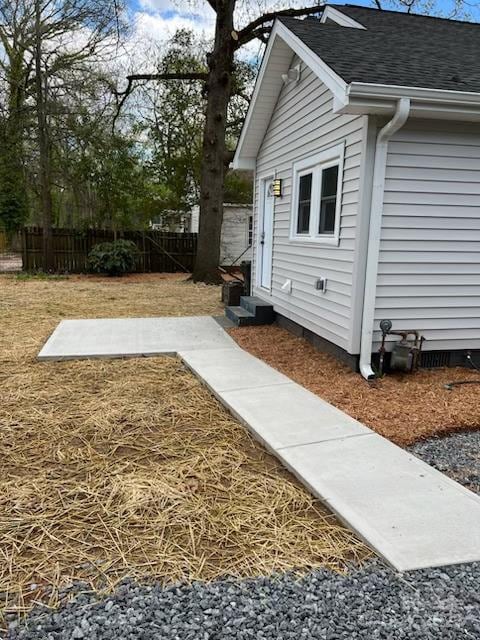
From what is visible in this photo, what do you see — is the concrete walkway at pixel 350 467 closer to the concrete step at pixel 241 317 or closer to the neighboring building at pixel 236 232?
the concrete step at pixel 241 317

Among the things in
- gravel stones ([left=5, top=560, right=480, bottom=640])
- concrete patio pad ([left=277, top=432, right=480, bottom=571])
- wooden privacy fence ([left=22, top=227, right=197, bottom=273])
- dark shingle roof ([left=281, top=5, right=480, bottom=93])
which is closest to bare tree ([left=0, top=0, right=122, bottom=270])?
wooden privacy fence ([left=22, top=227, right=197, bottom=273])

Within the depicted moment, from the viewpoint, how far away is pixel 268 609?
163 cm

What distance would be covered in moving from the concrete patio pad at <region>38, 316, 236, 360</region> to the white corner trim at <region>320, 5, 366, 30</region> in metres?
4.35

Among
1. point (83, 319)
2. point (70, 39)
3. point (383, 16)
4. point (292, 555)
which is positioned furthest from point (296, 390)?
point (70, 39)

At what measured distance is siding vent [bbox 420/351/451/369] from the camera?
4531 millimetres

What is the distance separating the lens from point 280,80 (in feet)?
20.6

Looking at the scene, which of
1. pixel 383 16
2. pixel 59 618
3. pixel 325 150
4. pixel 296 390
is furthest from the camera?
pixel 383 16

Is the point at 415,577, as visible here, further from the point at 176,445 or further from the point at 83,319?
the point at 83,319

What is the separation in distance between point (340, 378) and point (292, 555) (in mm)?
2501

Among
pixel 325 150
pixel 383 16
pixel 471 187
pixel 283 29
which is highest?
pixel 383 16

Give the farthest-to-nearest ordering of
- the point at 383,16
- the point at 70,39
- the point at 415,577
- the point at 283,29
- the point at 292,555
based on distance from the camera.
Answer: the point at 70,39 → the point at 383,16 → the point at 283,29 → the point at 292,555 → the point at 415,577

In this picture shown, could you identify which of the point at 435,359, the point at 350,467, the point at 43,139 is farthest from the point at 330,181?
the point at 43,139

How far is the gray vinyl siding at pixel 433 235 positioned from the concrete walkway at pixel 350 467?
4.28 ft

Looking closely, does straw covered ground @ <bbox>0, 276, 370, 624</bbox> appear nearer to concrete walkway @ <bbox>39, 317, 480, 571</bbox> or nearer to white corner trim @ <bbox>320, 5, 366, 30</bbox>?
concrete walkway @ <bbox>39, 317, 480, 571</bbox>
